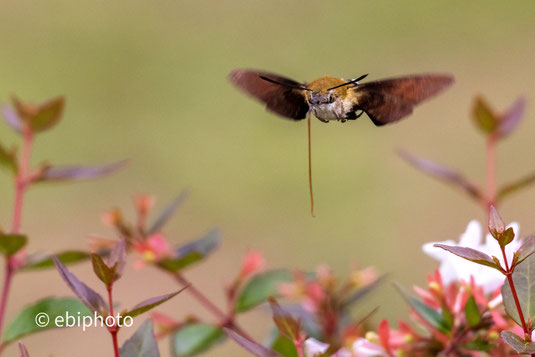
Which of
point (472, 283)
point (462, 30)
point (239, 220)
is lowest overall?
point (239, 220)

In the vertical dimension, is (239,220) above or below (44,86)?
below

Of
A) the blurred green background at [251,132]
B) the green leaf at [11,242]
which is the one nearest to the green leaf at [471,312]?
the green leaf at [11,242]

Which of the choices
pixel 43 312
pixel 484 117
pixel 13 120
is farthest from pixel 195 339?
pixel 484 117

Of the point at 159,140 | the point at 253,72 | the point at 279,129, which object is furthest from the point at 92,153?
the point at 253,72

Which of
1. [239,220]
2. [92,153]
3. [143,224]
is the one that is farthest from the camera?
[92,153]

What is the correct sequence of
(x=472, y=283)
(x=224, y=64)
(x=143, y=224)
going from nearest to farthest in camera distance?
(x=472, y=283)
(x=143, y=224)
(x=224, y=64)

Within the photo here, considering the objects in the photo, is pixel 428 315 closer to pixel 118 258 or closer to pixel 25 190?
pixel 118 258

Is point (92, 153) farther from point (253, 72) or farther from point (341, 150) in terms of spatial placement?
point (253, 72)
